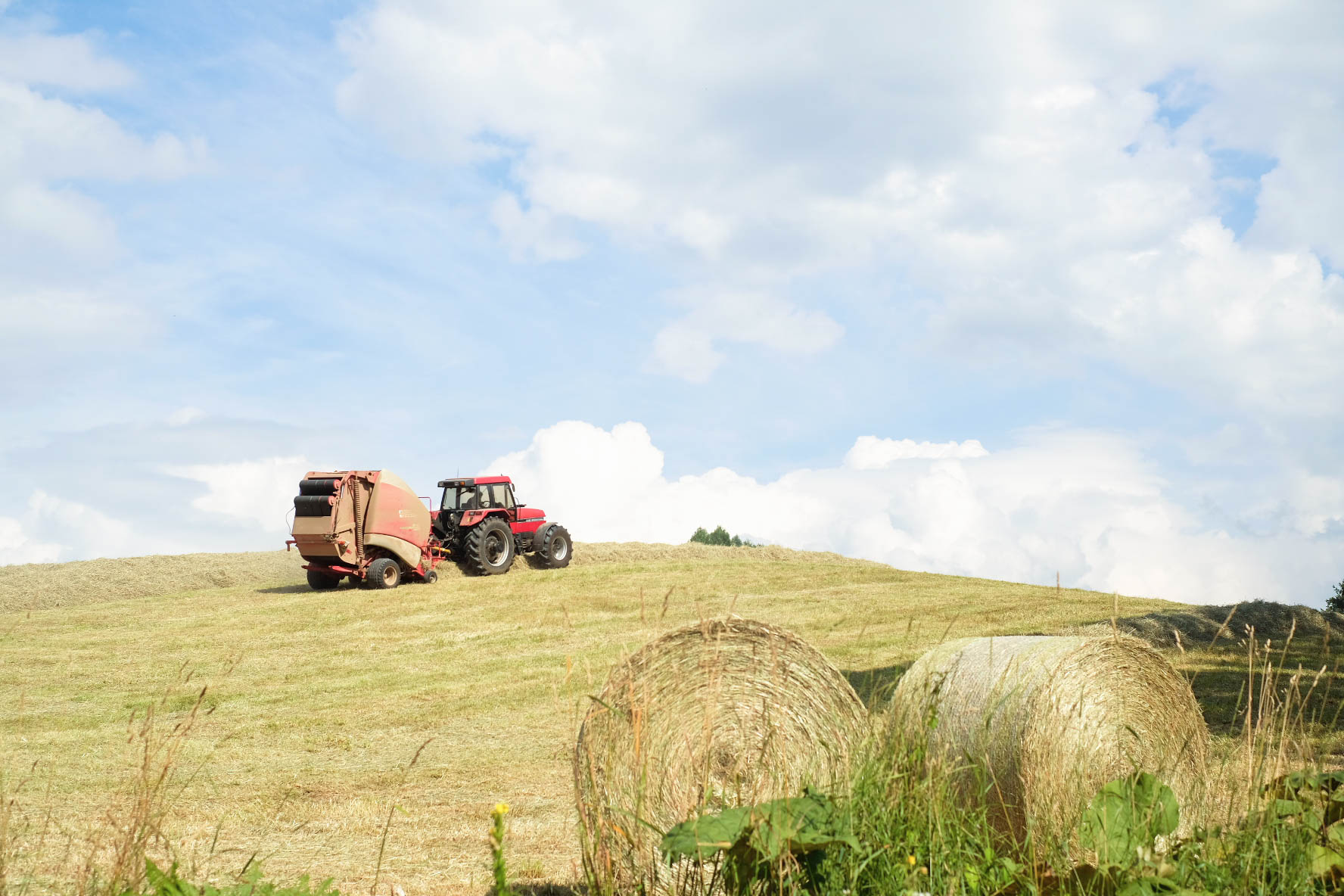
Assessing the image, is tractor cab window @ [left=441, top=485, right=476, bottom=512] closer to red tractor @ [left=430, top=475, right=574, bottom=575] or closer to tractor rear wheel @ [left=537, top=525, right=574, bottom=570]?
red tractor @ [left=430, top=475, right=574, bottom=575]

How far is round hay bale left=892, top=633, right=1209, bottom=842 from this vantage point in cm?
437

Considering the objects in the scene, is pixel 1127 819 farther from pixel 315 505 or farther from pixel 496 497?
pixel 496 497

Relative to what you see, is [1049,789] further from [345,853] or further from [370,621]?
[370,621]

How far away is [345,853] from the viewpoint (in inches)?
203

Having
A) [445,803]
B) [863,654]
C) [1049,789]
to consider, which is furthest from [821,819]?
[863,654]

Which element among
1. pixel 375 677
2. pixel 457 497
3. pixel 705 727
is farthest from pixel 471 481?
pixel 705 727

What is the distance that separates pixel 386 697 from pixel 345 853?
5498 mm

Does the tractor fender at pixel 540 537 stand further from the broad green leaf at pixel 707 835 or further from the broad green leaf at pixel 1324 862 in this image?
the broad green leaf at pixel 1324 862

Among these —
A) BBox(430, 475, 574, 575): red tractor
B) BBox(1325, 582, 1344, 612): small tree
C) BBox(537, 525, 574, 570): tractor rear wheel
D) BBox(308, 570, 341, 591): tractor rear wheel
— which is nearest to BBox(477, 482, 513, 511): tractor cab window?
→ BBox(430, 475, 574, 575): red tractor

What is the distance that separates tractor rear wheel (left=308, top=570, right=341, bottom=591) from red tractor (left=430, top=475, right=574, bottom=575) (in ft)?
6.23

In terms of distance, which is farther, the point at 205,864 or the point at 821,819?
the point at 205,864

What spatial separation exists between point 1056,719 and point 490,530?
15.5 metres

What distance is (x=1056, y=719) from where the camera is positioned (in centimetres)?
451

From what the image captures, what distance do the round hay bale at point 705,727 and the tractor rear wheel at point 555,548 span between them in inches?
617
